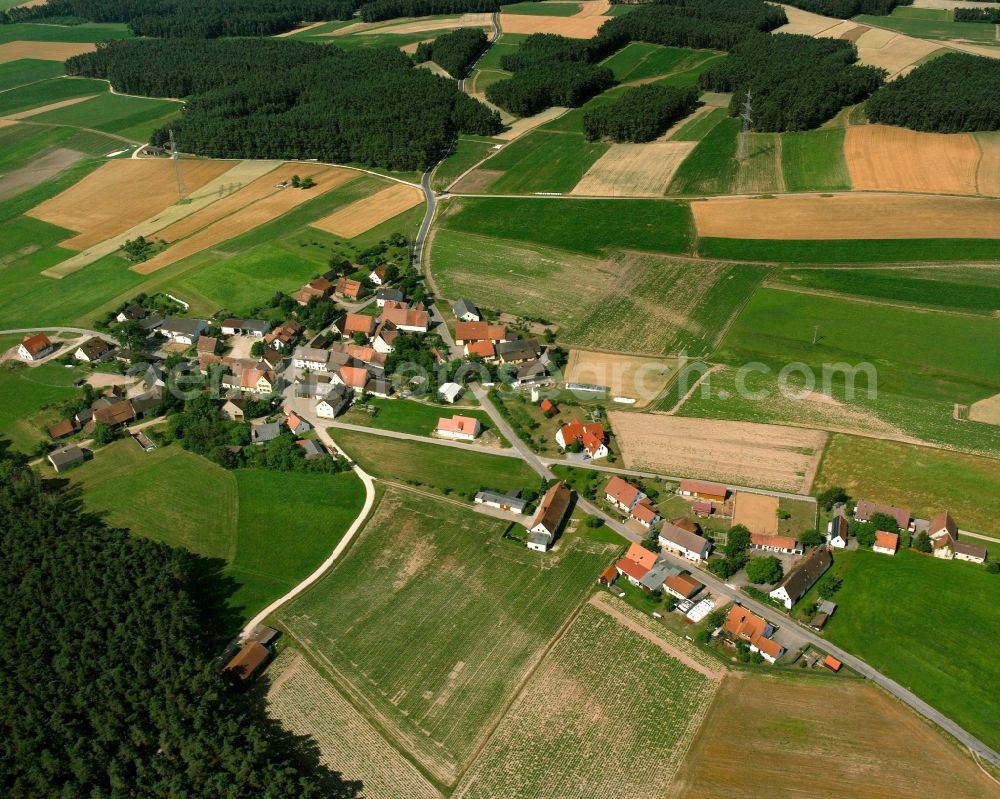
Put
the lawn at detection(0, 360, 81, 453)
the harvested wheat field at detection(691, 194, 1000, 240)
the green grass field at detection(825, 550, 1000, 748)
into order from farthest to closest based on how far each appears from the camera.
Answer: the harvested wheat field at detection(691, 194, 1000, 240) → the lawn at detection(0, 360, 81, 453) → the green grass field at detection(825, 550, 1000, 748)

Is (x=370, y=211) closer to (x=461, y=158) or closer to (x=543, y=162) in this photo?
(x=461, y=158)

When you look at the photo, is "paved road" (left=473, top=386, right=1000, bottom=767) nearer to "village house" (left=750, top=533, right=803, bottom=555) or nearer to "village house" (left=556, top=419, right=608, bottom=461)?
"village house" (left=556, top=419, right=608, bottom=461)

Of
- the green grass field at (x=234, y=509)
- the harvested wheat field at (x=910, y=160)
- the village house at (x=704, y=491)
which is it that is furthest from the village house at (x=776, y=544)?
the harvested wheat field at (x=910, y=160)

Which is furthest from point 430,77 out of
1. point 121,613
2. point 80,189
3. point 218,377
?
point 121,613

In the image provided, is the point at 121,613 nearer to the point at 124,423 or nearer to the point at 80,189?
the point at 124,423

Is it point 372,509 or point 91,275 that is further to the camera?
point 91,275

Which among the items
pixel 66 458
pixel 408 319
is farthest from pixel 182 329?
pixel 408 319

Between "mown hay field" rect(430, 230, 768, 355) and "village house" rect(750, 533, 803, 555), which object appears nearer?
"village house" rect(750, 533, 803, 555)

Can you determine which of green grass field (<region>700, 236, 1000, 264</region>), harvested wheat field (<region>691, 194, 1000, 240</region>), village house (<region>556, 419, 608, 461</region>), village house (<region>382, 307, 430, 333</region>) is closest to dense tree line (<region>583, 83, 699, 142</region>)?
harvested wheat field (<region>691, 194, 1000, 240</region>)
